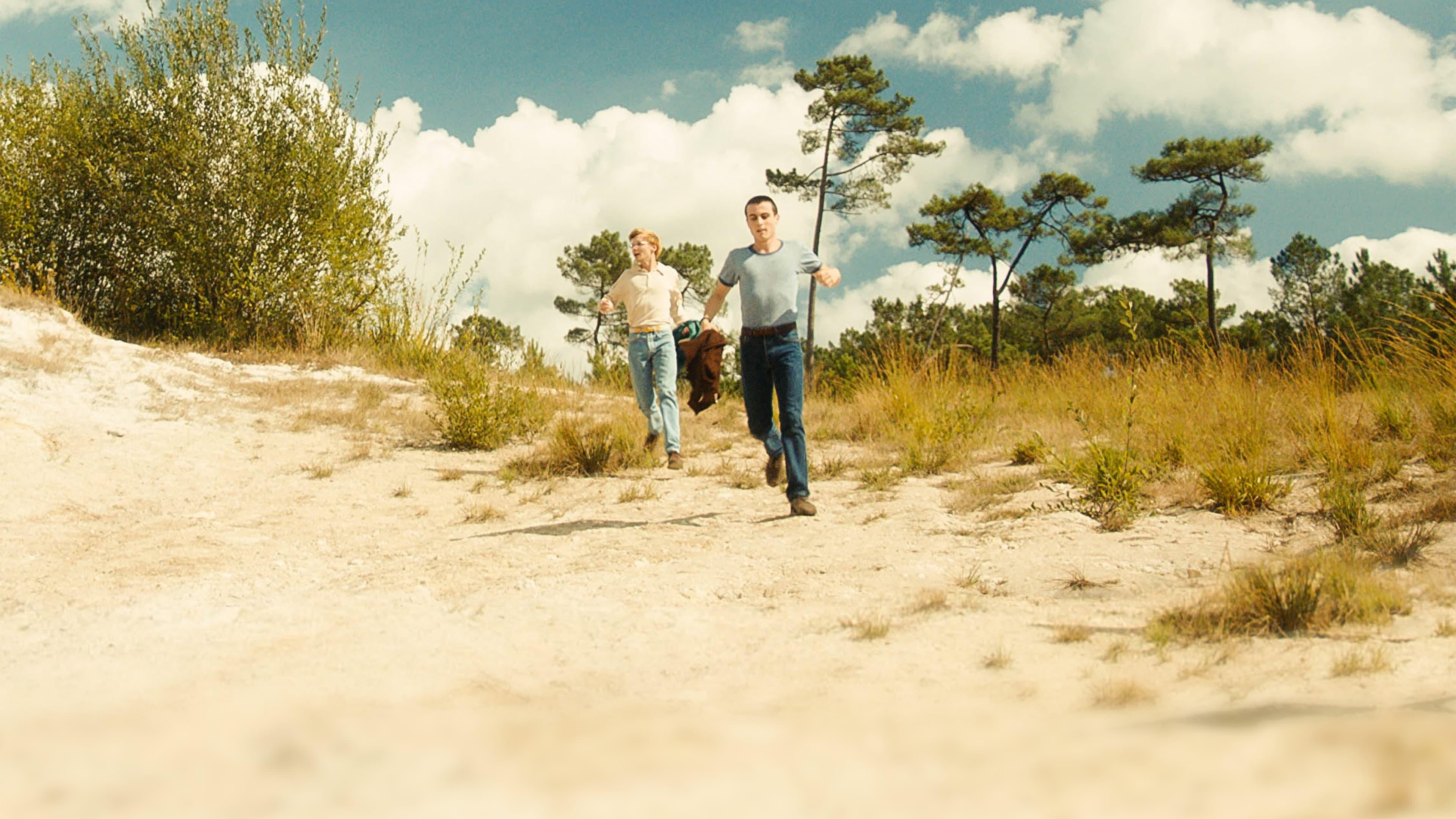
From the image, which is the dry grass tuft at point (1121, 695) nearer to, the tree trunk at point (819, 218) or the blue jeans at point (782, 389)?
the blue jeans at point (782, 389)

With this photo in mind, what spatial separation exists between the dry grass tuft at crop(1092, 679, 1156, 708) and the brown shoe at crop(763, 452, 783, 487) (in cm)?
368

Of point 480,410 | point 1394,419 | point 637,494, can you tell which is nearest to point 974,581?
point 637,494

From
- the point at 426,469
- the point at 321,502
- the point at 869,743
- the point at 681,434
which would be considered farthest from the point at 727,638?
the point at 681,434

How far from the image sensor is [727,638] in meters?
→ 3.62

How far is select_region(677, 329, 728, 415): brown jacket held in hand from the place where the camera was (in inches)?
312

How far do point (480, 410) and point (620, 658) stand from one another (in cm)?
632

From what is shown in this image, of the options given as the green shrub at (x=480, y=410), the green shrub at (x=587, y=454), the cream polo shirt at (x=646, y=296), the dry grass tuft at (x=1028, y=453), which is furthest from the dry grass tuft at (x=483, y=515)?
the dry grass tuft at (x=1028, y=453)

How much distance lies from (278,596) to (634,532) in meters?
2.06

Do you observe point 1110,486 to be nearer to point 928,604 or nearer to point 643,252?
point 928,604

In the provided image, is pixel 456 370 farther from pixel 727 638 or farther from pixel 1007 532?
pixel 727 638

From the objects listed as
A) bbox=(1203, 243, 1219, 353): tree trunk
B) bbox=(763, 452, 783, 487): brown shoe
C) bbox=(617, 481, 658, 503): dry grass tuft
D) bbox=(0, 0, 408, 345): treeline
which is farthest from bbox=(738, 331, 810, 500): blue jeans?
bbox=(1203, 243, 1219, 353): tree trunk

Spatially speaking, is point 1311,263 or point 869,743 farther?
point 1311,263

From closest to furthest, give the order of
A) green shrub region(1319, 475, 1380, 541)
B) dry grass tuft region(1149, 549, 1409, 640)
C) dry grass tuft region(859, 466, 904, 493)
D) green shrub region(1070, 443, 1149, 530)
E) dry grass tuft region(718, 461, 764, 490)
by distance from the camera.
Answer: dry grass tuft region(1149, 549, 1409, 640) < green shrub region(1319, 475, 1380, 541) < green shrub region(1070, 443, 1149, 530) < dry grass tuft region(859, 466, 904, 493) < dry grass tuft region(718, 461, 764, 490)

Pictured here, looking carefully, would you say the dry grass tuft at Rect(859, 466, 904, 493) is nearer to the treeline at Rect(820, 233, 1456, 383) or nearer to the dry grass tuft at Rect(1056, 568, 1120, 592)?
the dry grass tuft at Rect(1056, 568, 1120, 592)
